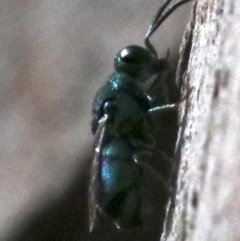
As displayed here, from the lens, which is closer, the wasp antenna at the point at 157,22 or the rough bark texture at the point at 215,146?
the rough bark texture at the point at 215,146

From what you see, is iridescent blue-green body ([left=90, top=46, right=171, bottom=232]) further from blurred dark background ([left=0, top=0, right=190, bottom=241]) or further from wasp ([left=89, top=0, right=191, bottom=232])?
blurred dark background ([left=0, top=0, right=190, bottom=241])

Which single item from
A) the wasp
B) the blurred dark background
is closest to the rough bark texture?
the wasp

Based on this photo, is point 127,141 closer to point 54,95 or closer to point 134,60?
point 134,60

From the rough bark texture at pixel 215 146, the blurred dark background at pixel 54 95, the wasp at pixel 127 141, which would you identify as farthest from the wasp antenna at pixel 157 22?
the rough bark texture at pixel 215 146

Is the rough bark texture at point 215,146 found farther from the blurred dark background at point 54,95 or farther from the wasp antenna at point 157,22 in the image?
the blurred dark background at point 54,95

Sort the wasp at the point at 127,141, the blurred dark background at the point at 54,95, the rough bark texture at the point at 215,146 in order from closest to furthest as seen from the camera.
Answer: the rough bark texture at the point at 215,146
the wasp at the point at 127,141
the blurred dark background at the point at 54,95

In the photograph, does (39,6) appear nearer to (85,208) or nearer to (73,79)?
(73,79)
